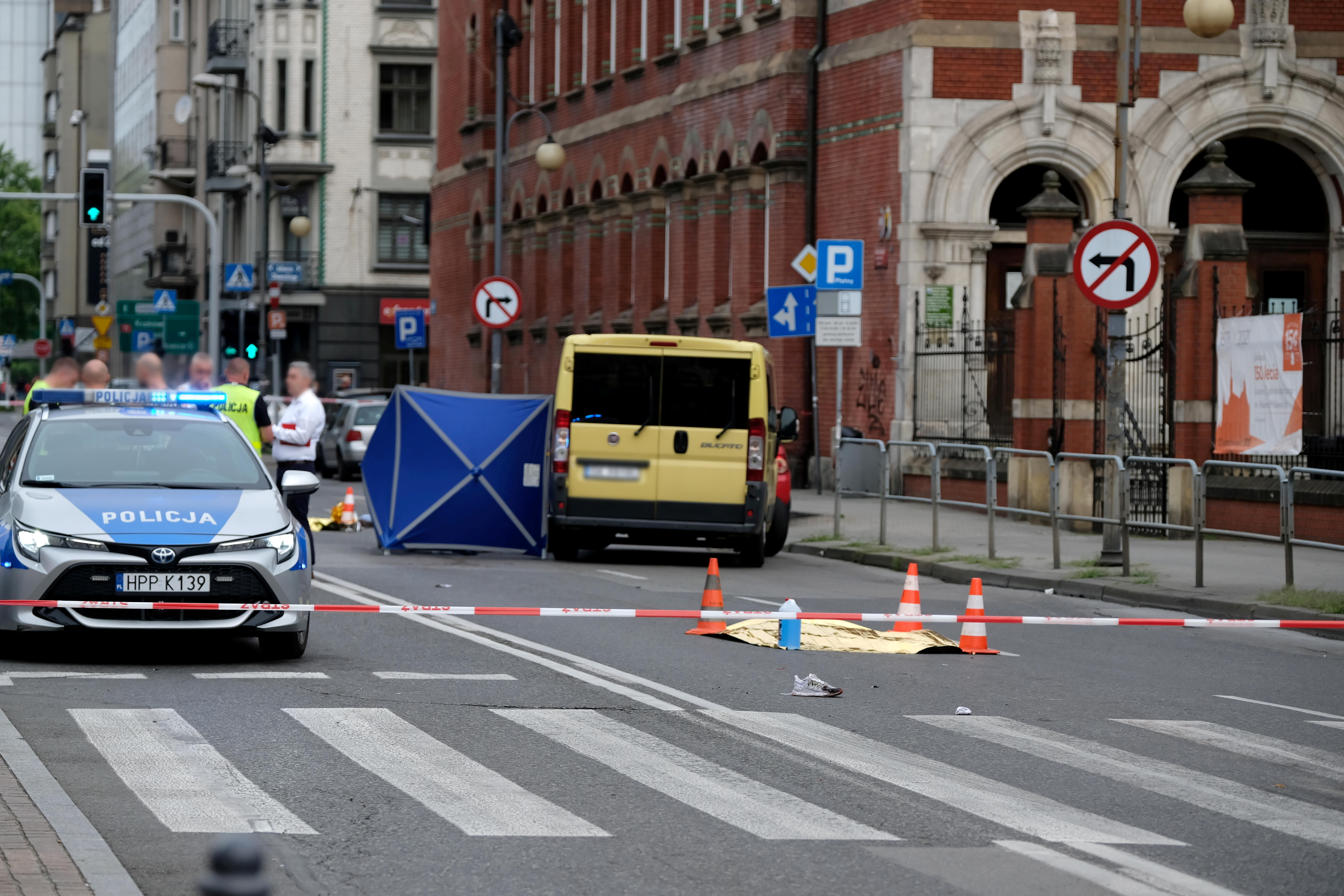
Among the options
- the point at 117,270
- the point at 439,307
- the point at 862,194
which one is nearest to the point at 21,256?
the point at 117,270

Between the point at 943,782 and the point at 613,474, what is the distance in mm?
12089

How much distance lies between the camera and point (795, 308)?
26422mm

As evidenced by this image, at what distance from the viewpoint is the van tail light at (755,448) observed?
20453 mm

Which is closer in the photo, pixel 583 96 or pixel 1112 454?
pixel 1112 454

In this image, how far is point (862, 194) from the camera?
1229 inches

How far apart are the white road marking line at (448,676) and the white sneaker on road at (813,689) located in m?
1.50

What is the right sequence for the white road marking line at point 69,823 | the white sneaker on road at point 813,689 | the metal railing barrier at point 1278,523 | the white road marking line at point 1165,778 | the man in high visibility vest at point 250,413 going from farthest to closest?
the man in high visibility vest at point 250,413 < the metal railing barrier at point 1278,523 < the white sneaker on road at point 813,689 < the white road marking line at point 1165,778 < the white road marking line at point 69,823

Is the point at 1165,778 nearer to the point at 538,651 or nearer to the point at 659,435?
the point at 538,651

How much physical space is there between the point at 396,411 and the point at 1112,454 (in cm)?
681

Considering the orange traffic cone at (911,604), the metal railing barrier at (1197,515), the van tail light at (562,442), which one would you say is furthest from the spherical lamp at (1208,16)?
the orange traffic cone at (911,604)

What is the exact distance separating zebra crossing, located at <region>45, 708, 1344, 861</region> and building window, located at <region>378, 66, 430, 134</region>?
192ft

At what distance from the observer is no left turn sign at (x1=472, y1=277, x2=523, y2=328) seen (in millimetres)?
30375

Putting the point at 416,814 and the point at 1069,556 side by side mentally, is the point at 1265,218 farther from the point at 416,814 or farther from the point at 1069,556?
the point at 416,814

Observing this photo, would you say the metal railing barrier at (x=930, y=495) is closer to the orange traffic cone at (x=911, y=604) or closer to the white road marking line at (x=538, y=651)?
the white road marking line at (x=538, y=651)
